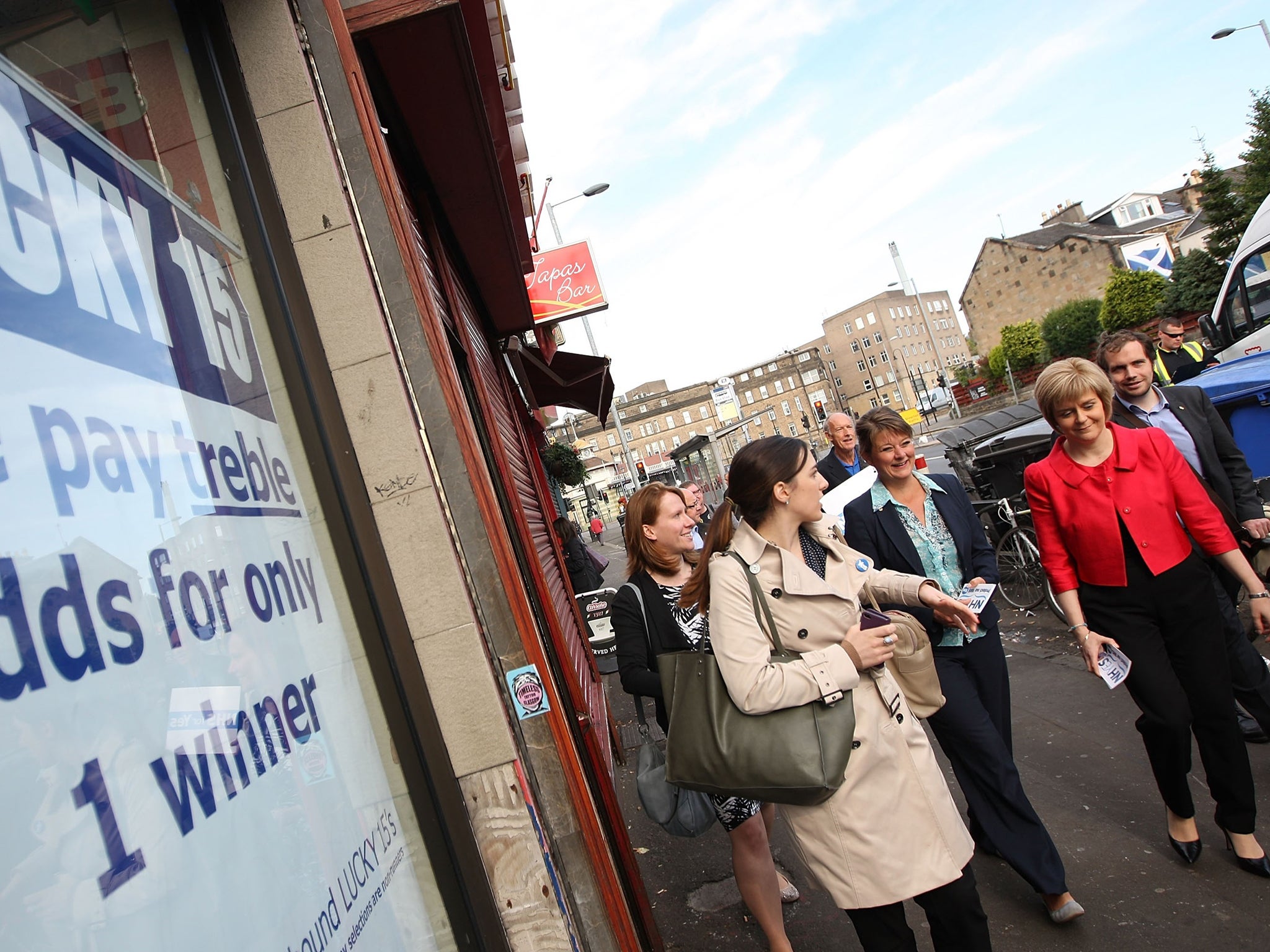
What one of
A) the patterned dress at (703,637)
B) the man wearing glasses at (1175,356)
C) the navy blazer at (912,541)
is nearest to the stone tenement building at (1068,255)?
the man wearing glasses at (1175,356)

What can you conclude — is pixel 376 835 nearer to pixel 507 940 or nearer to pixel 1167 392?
pixel 507 940

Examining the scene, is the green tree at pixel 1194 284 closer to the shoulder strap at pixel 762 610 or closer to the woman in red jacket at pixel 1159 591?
the woman in red jacket at pixel 1159 591

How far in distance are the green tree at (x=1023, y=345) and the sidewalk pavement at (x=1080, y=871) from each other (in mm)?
55512

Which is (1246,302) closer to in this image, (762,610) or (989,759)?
(989,759)

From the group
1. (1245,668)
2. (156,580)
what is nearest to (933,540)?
(1245,668)

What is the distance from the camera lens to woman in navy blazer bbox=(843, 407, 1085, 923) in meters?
3.03

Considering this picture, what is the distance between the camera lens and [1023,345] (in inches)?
2162

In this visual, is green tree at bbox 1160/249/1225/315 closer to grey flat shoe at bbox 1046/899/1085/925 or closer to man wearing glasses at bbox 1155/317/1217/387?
man wearing glasses at bbox 1155/317/1217/387

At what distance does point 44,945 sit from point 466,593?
146 cm

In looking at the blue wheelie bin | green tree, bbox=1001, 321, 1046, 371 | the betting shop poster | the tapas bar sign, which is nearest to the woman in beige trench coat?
Answer: the betting shop poster

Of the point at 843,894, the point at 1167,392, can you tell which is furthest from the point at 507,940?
the point at 1167,392

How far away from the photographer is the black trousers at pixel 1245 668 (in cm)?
333

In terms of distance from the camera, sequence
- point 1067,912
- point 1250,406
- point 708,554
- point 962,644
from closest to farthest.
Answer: point 708,554 < point 1067,912 < point 962,644 < point 1250,406

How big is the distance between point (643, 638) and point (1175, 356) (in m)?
6.75
